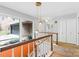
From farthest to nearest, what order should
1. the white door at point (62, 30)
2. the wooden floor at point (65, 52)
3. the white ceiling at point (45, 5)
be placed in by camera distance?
the white door at point (62, 30)
the wooden floor at point (65, 52)
the white ceiling at point (45, 5)

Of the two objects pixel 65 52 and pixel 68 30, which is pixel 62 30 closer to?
pixel 68 30

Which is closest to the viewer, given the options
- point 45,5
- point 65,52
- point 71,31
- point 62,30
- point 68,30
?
point 45,5

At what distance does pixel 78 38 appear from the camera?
6.60 metres

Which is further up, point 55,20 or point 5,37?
point 55,20

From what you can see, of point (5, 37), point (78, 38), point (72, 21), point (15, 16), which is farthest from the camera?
point (72, 21)

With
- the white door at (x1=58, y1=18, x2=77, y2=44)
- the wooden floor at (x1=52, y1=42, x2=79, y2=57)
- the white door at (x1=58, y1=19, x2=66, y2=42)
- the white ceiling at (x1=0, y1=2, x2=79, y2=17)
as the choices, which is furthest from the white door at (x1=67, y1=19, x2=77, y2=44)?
the white ceiling at (x1=0, y1=2, x2=79, y2=17)

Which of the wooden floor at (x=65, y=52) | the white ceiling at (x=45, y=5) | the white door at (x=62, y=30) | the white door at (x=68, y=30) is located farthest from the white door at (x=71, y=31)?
the white ceiling at (x=45, y=5)

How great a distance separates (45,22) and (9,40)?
588cm

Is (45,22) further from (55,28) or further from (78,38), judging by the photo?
(78,38)

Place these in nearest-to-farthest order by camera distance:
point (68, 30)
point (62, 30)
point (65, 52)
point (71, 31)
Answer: point (65, 52) < point (71, 31) < point (68, 30) < point (62, 30)

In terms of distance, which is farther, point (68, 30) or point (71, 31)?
point (68, 30)

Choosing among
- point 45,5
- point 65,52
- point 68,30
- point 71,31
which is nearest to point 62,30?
point 68,30

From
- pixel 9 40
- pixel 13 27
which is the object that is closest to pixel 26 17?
pixel 13 27

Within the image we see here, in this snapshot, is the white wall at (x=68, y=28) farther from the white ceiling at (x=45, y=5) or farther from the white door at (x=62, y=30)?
the white ceiling at (x=45, y=5)
